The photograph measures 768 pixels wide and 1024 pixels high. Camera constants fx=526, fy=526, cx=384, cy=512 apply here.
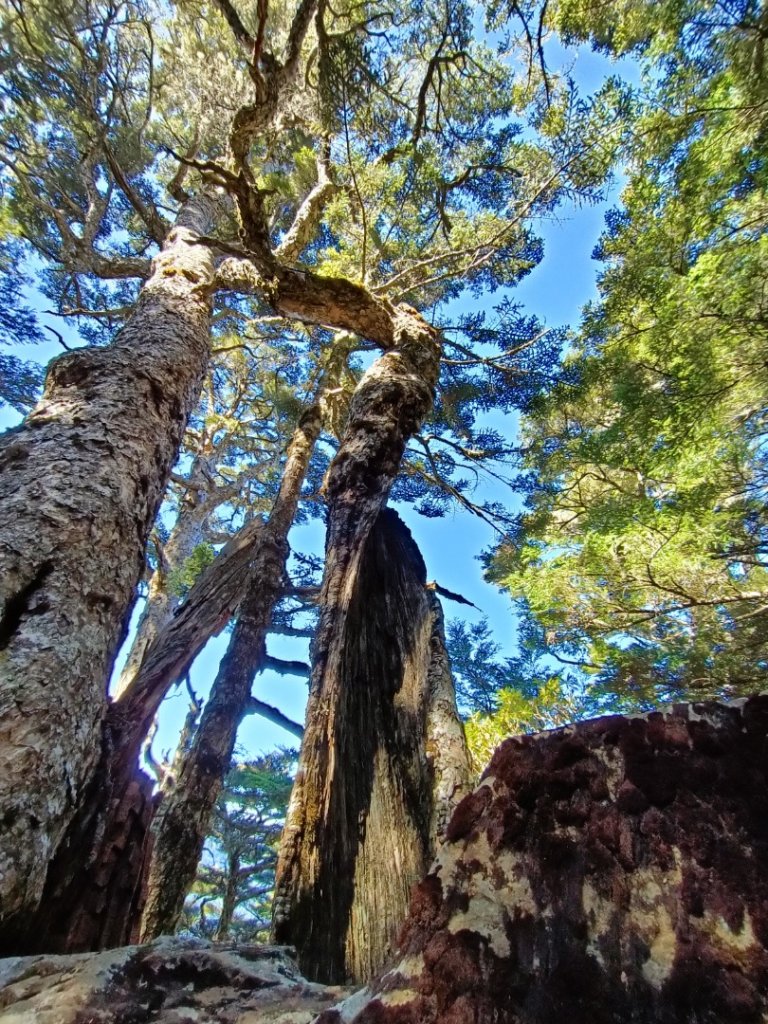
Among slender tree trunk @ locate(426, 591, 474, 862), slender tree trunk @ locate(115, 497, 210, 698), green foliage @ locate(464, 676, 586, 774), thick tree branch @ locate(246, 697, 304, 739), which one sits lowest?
slender tree trunk @ locate(426, 591, 474, 862)

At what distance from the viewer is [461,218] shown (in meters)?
7.83

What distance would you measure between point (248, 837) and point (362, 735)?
13348 millimetres

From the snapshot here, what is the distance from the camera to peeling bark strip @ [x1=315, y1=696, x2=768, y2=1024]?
592mm

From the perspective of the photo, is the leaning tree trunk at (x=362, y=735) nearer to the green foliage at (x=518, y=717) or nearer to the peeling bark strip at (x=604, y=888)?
the peeling bark strip at (x=604, y=888)

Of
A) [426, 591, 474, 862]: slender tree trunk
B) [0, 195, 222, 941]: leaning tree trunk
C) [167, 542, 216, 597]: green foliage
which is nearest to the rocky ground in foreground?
[0, 195, 222, 941]: leaning tree trunk

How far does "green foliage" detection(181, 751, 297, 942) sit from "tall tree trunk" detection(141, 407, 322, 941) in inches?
313

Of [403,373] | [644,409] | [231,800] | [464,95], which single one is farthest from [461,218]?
[231,800]

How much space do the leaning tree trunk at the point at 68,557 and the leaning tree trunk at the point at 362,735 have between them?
634mm

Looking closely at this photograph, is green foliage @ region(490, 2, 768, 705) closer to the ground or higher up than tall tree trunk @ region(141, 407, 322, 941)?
higher up

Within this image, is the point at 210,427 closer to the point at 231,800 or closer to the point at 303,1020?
the point at 231,800

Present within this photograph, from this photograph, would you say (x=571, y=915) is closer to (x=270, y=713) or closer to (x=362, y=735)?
(x=362, y=735)

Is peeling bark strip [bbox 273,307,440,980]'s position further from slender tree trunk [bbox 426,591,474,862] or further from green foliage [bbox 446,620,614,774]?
green foliage [bbox 446,620,614,774]

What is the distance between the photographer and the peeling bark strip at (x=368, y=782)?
4.42 feet

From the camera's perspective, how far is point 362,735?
1.76m
